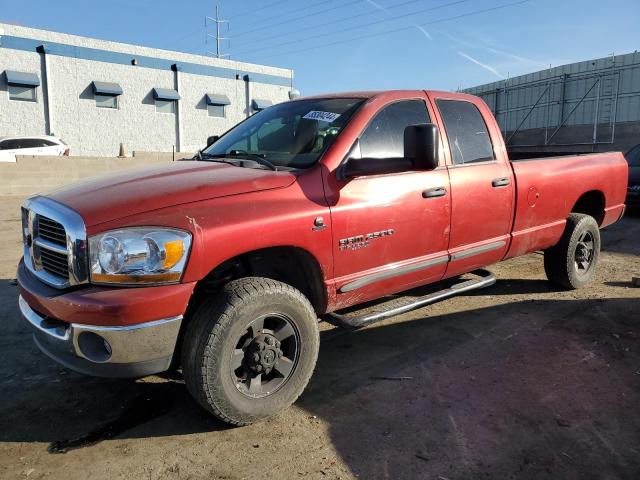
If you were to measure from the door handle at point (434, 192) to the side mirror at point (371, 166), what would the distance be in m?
0.43

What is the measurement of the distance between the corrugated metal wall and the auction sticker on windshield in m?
15.6

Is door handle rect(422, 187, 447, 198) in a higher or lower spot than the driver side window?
lower

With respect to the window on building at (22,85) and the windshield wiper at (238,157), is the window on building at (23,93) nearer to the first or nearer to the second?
the window on building at (22,85)

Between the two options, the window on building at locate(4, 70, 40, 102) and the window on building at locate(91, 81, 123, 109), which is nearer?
the window on building at locate(4, 70, 40, 102)

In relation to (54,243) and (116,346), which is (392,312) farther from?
(54,243)

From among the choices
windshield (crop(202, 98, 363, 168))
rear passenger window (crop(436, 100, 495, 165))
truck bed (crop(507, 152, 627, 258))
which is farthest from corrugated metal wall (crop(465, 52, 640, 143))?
windshield (crop(202, 98, 363, 168))

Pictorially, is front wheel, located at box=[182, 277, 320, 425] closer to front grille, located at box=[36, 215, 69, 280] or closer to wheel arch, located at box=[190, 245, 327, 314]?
wheel arch, located at box=[190, 245, 327, 314]

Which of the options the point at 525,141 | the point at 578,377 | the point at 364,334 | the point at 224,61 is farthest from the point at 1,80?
the point at 578,377

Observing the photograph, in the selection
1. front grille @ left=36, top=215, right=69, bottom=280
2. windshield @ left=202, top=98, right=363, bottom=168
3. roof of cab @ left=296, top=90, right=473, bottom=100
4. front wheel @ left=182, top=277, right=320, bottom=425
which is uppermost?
roof of cab @ left=296, top=90, right=473, bottom=100

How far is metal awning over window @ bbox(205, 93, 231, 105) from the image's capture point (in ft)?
90.7

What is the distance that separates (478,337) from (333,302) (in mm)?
1518

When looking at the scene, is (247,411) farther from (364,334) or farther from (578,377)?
(578,377)

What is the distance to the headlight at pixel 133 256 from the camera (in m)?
2.48

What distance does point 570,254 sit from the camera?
16.9 feet
